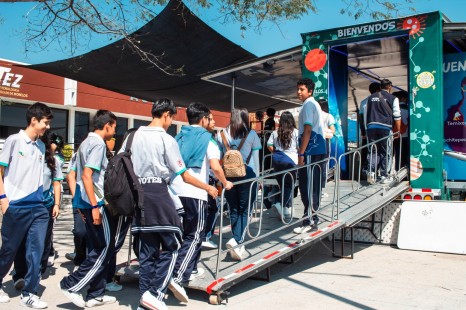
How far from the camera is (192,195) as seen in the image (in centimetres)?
451

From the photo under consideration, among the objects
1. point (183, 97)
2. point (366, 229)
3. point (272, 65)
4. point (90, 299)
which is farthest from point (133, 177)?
point (183, 97)

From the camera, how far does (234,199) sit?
526 cm

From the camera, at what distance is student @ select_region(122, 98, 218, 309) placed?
4.04 metres

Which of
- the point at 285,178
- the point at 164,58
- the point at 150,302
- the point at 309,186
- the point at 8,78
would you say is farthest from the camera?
the point at 8,78

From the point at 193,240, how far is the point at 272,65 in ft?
17.5

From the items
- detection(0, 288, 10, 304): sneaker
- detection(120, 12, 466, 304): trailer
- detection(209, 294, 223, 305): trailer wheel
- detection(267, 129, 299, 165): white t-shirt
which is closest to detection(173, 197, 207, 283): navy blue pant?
detection(120, 12, 466, 304): trailer

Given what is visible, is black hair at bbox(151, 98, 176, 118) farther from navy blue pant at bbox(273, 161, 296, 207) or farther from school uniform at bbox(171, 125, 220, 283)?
navy blue pant at bbox(273, 161, 296, 207)

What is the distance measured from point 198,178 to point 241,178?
0.95 metres

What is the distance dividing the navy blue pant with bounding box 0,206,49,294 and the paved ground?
35 centimetres

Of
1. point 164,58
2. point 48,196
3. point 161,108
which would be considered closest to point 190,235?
point 161,108

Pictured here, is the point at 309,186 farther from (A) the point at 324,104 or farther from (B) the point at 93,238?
(B) the point at 93,238

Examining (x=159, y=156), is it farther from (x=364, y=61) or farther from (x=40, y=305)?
(x=364, y=61)

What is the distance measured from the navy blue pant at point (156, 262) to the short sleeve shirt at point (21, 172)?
120 centimetres

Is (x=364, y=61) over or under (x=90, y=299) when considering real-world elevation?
over
